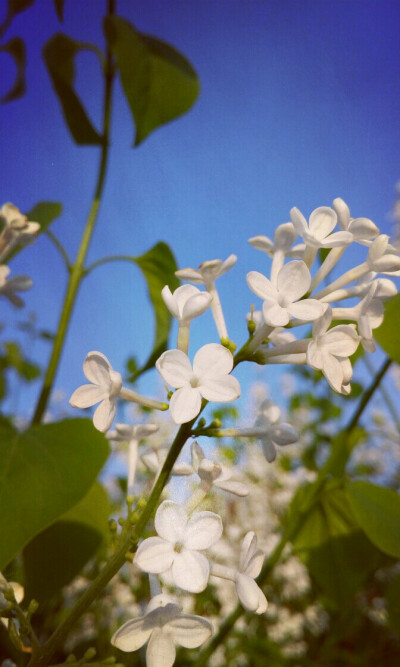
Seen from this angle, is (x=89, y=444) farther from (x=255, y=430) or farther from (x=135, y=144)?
(x=135, y=144)

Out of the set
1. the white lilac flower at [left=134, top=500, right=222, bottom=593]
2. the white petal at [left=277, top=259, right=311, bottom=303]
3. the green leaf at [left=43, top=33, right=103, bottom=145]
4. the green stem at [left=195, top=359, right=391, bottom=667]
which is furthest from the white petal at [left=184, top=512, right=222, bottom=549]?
the green leaf at [left=43, top=33, right=103, bottom=145]

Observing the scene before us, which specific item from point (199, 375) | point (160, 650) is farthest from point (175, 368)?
point (160, 650)

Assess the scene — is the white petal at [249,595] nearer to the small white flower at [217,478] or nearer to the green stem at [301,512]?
the small white flower at [217,478]

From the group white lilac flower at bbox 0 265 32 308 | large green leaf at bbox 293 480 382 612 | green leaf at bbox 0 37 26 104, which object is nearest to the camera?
white lilac flower at bbox 0 265 32 308

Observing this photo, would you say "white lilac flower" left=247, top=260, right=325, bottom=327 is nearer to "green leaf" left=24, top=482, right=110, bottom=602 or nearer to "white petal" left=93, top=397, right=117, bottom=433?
"white petal" left=93, top=397, right=117, bottom=433

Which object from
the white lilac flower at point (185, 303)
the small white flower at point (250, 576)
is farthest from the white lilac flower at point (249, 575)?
the white lilac flower at point (185, 303)

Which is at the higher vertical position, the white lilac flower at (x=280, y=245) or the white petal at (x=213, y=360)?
the white lilac flower at (x=280, y=245)
